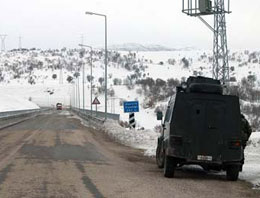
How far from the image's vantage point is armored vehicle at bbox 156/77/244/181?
1298 cm

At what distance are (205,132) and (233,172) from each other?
1350 millimetres

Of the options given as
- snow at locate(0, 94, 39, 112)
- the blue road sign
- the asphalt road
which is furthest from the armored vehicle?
snow at locate(0, 94, 39, 112)

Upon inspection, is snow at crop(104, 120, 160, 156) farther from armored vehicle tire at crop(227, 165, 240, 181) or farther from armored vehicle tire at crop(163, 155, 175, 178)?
armored vehicle tire at crop(227, 165, 240, 181)

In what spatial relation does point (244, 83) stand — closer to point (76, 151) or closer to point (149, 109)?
point (149, 109)

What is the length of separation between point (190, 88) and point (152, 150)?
332 inches

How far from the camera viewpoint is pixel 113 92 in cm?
19275

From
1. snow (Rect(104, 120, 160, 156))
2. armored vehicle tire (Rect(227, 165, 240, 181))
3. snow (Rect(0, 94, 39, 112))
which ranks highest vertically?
armored vehicle tire (Rect(227, 165, 240, 181))

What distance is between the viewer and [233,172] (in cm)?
1319

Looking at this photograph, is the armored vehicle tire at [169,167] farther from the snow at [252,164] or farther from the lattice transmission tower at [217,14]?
the lattice transmission tower at [217,14]

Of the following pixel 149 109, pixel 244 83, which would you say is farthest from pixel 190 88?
pixel 244 83

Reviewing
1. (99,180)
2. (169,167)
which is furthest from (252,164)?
(99,180)

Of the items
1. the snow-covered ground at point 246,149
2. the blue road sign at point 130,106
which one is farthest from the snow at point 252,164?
the blue road sign at point 130,106

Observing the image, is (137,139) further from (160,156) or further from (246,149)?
(160,156)

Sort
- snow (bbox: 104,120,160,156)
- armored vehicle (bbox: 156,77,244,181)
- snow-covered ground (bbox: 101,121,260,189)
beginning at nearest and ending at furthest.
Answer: armored vehicle (bbox: 156,77,244,181)
snow-covered ground (bbox: 101,121,260,189)
snow (bbox: 104,120,160,156)
